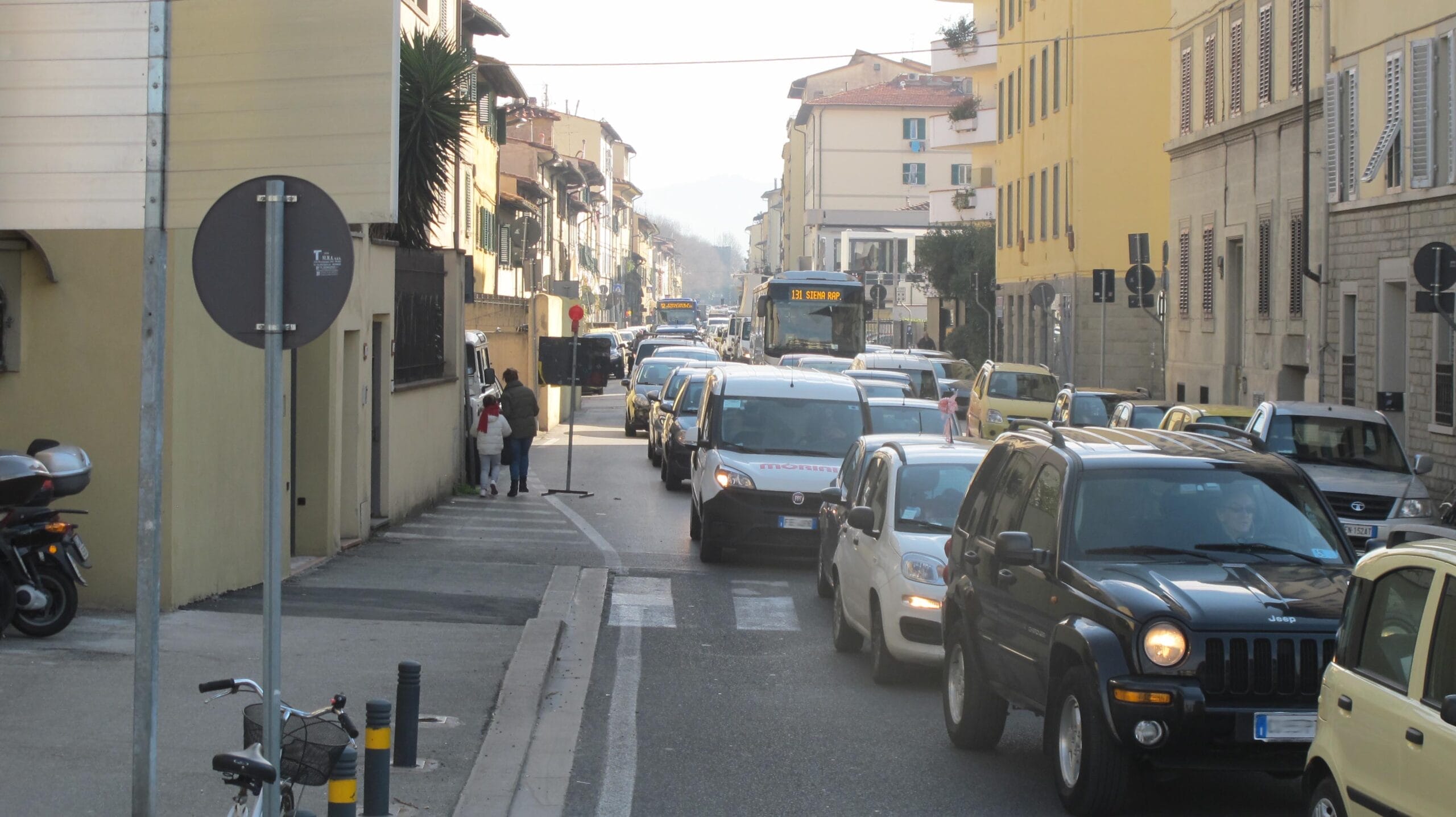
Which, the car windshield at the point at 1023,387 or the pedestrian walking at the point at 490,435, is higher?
the car windshield at the point at 1023,387

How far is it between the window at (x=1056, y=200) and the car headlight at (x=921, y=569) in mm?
37407

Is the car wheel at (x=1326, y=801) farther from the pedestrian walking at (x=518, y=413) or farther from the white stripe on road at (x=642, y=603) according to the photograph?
the pedestrian walking at (x=518, y=413)

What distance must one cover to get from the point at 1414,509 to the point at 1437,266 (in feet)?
9.27

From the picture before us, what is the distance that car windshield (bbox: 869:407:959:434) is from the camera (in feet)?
65.6

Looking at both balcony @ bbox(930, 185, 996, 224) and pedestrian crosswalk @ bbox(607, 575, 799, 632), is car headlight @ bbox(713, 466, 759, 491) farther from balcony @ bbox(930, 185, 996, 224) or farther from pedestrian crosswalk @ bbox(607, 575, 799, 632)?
balcony @ bbox(930, 185, 996, 224)

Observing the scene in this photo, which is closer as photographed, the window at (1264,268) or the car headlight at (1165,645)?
the car headlight at (1165,645)

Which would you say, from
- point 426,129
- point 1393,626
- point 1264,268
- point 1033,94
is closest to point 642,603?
point 1393,626

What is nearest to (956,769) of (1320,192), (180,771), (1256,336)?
(180,771)

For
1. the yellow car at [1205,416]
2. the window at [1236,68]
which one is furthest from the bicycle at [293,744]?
the window at [1236,68]

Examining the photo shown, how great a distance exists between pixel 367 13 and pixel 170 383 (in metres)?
5.71

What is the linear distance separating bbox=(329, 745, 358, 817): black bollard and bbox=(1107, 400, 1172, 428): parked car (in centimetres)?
1671

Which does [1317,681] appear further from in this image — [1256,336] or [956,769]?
[1256,336]

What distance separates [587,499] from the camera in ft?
79.6

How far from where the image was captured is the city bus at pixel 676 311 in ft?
330
